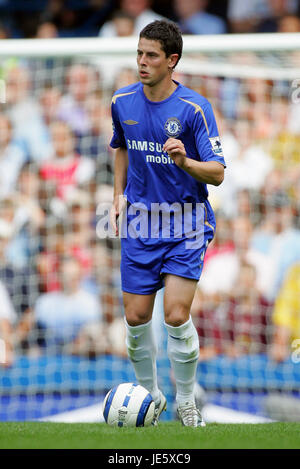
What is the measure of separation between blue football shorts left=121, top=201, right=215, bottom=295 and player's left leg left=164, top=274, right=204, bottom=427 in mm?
90

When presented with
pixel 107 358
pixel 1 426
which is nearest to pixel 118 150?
pixel 1 426

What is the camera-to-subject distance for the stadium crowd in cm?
906

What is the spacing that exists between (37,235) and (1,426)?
4.11 meters

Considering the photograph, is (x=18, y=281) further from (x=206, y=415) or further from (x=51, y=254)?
(x=206, y=415)

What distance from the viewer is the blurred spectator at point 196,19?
12.8 metres

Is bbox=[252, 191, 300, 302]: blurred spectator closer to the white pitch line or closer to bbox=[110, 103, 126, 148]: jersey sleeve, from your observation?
the white pitch line

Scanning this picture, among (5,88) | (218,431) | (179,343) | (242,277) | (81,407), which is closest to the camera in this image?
(218,431)

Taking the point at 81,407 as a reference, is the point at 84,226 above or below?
above

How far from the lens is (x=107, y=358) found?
8758 mm

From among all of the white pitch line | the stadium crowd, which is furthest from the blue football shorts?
the stadium crowd

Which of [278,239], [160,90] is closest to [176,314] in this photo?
[160,90]

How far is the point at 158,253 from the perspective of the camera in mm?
5434
